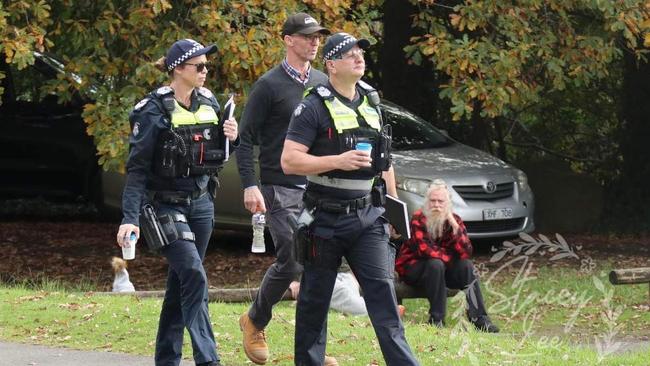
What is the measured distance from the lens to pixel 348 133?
648 cm

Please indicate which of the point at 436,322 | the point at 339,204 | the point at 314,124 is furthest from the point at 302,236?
the point at 436,322

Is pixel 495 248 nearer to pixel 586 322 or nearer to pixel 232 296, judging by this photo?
pixel 586 322

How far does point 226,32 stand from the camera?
1200 centimetres

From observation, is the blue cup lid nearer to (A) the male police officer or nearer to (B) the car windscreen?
(A) the male police officer

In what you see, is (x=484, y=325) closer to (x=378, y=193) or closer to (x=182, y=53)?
(x=378, y=193)

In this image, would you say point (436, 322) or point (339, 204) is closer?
point (339, 204)

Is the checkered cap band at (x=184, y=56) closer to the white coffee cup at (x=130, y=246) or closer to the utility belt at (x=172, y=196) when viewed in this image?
the utility belt at (x=172, y=196)

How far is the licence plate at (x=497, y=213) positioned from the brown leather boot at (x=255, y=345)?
6363 mm

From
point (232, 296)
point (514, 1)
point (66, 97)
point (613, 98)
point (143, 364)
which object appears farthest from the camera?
point (613, 98)

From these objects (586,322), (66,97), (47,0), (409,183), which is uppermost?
(47,0)

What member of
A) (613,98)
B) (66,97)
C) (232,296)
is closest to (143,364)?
(232,296)

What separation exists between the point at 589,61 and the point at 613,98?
14.0 feet

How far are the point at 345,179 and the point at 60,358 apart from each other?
2514 mm

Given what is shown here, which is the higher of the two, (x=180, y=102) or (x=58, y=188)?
(x=180, y=102)
